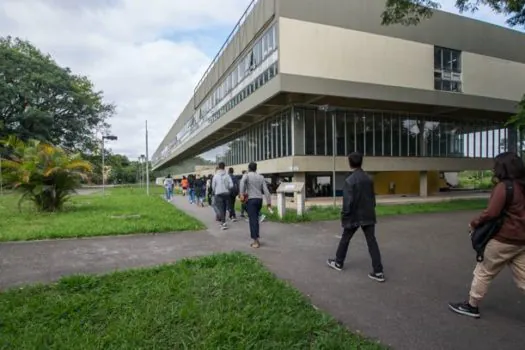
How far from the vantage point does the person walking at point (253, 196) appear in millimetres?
7457

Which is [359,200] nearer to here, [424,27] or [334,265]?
[334,265]

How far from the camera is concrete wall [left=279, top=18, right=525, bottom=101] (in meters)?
18.0

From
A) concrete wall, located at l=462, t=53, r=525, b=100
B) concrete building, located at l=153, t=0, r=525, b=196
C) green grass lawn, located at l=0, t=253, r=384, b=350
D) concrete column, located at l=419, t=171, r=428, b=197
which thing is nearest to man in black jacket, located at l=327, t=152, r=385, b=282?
green grass lawn, located at l=0, t=253, r=384, b=350

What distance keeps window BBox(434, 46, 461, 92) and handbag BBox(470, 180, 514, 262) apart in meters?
21.1

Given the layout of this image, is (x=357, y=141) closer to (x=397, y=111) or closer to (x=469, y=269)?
(x=397, y=111)

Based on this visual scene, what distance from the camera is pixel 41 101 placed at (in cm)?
3669

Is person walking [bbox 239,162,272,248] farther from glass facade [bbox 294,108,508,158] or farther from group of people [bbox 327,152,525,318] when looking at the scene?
glass facade [bbox 294,108,508,158]

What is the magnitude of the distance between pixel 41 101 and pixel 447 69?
122 feet

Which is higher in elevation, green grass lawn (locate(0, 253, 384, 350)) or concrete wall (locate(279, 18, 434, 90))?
concrete wall (locate(279, 18, 434, 90))

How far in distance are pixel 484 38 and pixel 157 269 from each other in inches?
1083

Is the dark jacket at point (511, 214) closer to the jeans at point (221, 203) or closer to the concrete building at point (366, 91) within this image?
the jeans at point (221, 203)

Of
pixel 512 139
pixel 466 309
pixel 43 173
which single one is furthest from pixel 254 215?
pixel 512 139

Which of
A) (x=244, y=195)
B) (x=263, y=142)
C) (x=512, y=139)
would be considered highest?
(x=512, y=139)

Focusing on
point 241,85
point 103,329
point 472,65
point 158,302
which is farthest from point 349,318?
point 472,65
